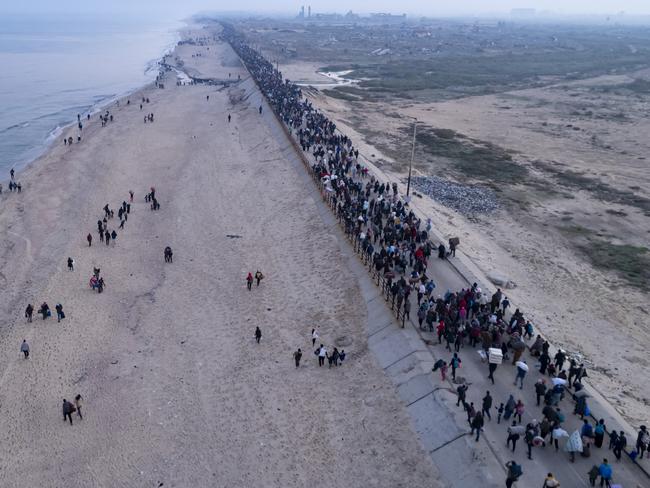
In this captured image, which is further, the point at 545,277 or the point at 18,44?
the point at 18,44

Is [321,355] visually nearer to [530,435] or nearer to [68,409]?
[530,435]

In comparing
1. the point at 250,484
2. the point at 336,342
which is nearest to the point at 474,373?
the point at 336,342

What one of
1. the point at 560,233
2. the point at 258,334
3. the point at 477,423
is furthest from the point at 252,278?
the point at 560,233

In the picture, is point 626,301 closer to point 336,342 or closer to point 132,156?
point 336,342

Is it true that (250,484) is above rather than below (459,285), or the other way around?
below

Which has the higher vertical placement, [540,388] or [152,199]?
[540,388]

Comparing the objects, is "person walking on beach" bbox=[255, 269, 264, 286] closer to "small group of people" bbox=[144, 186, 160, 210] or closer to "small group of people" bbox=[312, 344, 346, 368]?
"small group of people" bbox=[312, 344, 346, 368]
